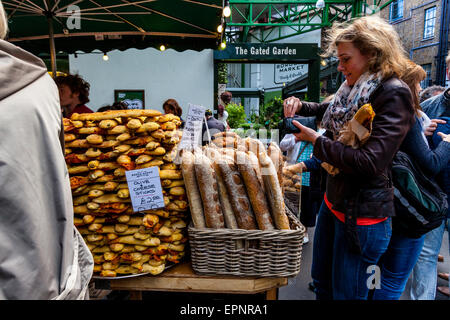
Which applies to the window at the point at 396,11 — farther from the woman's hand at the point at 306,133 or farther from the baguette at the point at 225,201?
the baguette at the point at 225,201

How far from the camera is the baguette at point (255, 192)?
4.04 ft

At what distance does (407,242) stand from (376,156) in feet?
2.38

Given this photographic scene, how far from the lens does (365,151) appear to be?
121cm

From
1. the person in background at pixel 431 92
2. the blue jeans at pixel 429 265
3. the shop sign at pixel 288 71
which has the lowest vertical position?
the blue jeans at pixel 429 265

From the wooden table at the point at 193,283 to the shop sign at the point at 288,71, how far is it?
13.2 metres

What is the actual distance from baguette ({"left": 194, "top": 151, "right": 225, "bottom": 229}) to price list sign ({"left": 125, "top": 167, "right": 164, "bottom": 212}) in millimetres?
184

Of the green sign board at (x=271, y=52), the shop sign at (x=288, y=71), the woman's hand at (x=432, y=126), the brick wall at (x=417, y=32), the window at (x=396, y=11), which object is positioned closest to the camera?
the woman's hand at (x=432, y=126)

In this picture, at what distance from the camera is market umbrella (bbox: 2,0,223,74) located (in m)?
2.95

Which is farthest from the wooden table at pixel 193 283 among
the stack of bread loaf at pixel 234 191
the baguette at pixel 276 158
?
the baguette at pixel 276 158

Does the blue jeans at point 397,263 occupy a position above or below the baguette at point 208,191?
below

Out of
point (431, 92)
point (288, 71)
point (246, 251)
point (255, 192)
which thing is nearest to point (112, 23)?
point (255, 192)

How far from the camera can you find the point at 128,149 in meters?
1.34
